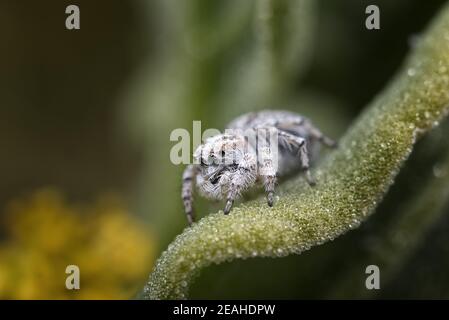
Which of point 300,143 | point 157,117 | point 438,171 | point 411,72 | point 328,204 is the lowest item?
point 328,204

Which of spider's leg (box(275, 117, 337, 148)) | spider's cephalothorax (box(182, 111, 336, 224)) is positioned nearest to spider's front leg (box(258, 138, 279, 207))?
spider's cephalothorax (box(182, 111, 336, 224))

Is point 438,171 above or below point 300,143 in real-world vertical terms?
below

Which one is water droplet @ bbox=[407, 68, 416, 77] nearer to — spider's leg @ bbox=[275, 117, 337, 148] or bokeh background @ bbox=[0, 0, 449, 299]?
bokeh background @ bbox=[0, 0, 449, 299]

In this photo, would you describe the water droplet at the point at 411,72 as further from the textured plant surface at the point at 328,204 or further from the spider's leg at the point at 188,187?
the spider's leg at the point at 188,187

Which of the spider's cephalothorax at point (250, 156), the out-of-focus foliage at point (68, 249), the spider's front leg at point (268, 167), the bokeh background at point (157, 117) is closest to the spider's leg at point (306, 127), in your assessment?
the spider's cephalothorax at point (250, 156)

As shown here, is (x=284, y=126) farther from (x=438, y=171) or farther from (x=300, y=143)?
(x=438, y=171)

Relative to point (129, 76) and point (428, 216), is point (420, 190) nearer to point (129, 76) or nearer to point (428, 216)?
point (428, 216)

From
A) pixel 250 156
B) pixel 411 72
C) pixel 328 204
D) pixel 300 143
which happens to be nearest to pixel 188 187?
pixel 250 156
